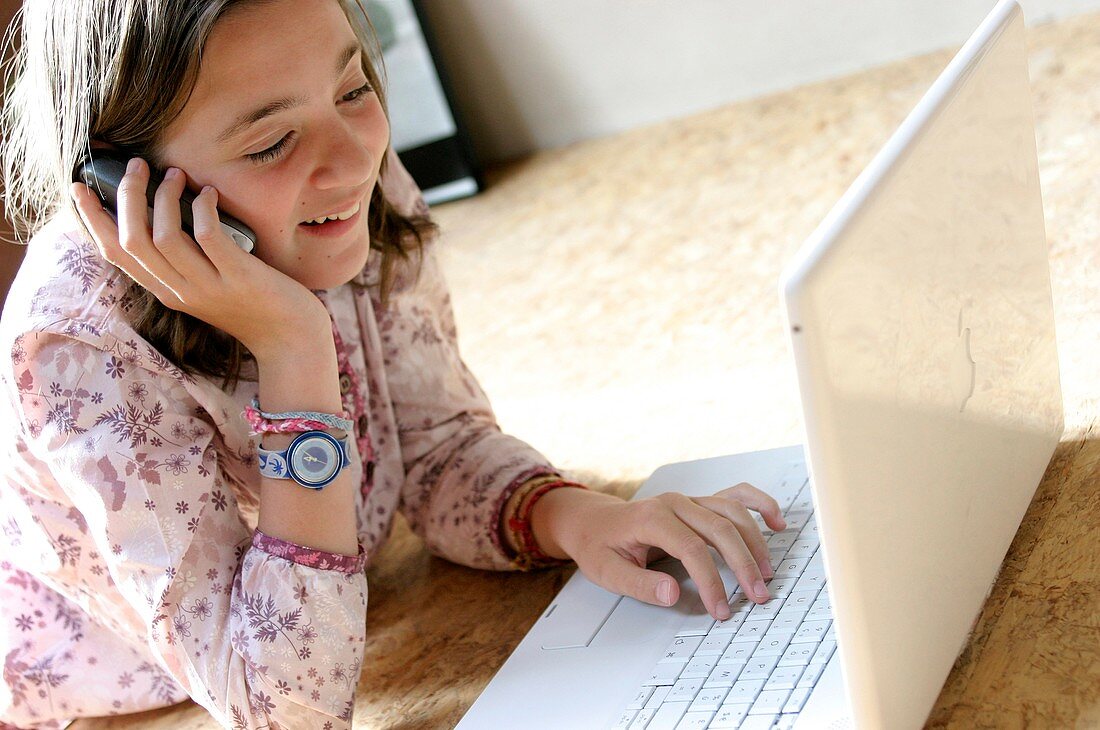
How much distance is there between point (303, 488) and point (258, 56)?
27cm

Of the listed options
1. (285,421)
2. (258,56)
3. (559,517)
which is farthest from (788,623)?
(258,56)

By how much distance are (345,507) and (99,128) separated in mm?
289

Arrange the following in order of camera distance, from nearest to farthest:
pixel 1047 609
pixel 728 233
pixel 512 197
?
1. pixel 1047 609
2. pixel 728 233
3. pixel 512 197

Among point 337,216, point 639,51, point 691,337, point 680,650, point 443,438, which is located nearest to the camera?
point 680,650

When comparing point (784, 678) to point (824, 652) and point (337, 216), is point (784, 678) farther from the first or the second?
point (337, 216)

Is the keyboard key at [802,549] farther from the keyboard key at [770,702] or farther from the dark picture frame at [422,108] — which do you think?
the dark picture frame at [422,108]

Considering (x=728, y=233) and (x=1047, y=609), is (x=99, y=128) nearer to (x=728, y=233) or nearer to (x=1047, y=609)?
(x=1047, y=609)

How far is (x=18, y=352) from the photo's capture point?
2.50 feet

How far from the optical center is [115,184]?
0.76 m

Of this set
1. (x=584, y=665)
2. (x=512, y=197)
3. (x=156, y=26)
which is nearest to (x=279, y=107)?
(x=156, y=26)

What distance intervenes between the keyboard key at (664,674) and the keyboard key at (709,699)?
0.03 meters

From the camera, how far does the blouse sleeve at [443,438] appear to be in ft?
3.14

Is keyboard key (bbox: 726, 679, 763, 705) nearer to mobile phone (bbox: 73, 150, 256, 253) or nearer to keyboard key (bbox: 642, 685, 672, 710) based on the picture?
keyboard key (bbox: 642, 685, 672, 710)

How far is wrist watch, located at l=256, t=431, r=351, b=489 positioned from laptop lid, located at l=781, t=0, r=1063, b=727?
394 millimetres
